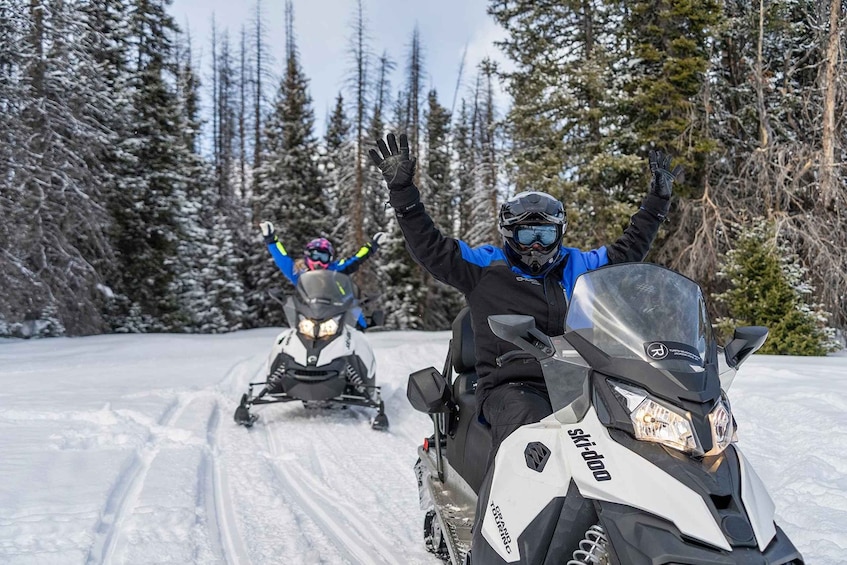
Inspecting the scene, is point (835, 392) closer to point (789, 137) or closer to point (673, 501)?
point (673, 501)

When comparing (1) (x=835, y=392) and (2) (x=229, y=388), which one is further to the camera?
(2) (x=229, y=388)

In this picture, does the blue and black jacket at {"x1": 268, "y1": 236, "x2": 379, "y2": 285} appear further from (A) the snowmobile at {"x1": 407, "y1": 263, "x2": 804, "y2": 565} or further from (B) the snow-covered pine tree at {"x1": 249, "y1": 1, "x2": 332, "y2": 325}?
(B) the snow-covered pine tree at {"x1": 249, "y1": 1, "x2": 332, "y2": 325}

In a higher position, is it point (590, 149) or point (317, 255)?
point (590, 149)

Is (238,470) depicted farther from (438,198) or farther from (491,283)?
(438,198)

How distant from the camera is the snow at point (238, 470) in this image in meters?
3.38

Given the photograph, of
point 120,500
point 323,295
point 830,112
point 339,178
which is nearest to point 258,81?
point 339,178

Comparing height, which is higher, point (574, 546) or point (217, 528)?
point (574, 546)

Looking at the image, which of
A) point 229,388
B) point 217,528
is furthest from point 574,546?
point 229,388

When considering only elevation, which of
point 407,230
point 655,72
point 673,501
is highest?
point 655,72

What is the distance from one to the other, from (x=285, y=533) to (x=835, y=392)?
16.5 ft

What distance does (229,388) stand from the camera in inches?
318

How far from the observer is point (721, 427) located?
72.0 inches

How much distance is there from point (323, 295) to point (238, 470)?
7.82ft


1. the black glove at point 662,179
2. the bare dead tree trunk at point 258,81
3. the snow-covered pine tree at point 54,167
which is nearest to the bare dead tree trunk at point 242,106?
the bare dead tree trunk at point 258,81
